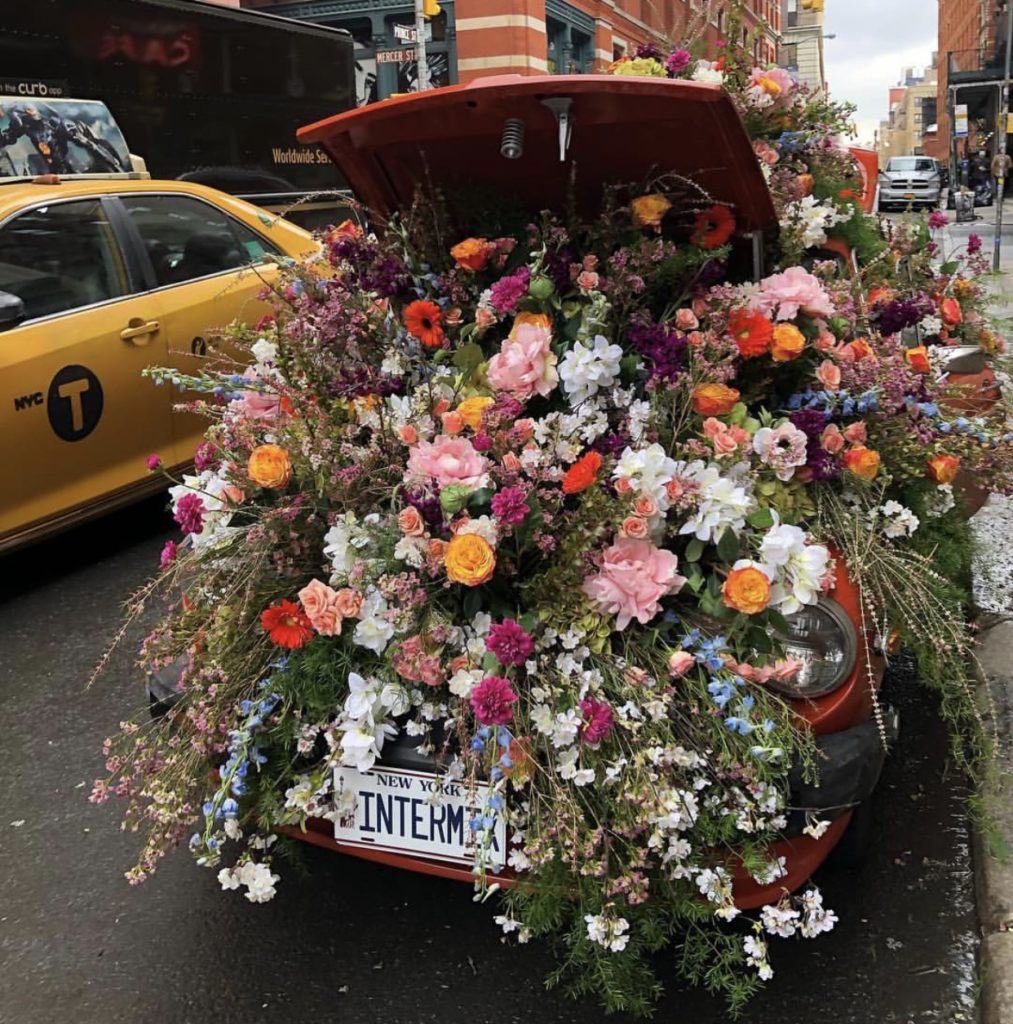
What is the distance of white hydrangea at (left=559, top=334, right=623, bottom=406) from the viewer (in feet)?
8.50

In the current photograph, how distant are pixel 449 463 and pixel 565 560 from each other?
356mm

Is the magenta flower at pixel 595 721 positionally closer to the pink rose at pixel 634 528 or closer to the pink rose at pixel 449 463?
the pink rose at pixel 634 528

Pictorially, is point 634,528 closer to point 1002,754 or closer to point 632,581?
point 632,581

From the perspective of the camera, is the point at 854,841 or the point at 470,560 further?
the point at 854,841

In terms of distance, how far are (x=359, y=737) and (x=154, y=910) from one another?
0.98 metres

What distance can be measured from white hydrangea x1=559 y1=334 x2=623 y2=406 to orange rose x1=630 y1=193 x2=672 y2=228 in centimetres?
42

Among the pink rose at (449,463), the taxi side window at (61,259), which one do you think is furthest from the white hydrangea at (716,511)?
the taxi side window at (61,259)

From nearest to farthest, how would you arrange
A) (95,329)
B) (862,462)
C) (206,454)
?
(862,462) < (206,454) < (95,329)

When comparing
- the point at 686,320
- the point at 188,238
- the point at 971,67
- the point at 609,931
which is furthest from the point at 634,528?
the point at 971,67

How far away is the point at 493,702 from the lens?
83.4 inches

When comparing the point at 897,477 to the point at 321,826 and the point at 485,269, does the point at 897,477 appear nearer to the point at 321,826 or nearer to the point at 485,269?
the point at 485,269

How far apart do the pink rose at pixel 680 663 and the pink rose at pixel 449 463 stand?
0.59 meters

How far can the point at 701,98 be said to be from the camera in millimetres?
2359

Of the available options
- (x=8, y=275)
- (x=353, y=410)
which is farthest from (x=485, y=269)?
(x=8, y=275)
